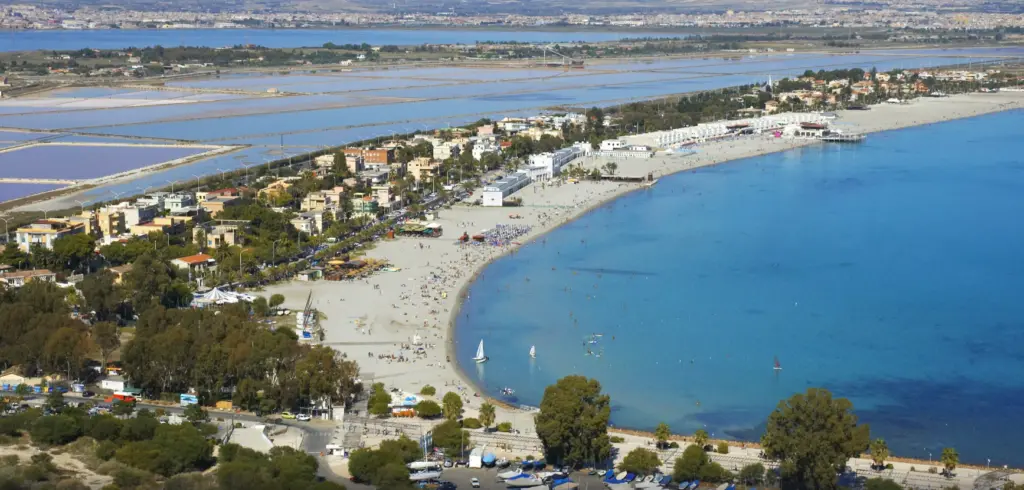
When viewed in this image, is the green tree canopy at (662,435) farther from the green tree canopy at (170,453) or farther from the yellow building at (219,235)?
the yellow building at (219,235)

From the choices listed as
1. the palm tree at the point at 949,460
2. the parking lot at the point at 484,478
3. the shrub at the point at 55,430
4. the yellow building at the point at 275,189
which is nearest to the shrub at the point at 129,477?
the shrub at the point at 55,430

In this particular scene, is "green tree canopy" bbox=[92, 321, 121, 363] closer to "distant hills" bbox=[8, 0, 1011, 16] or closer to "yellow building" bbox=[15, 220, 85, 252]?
"yellow building" bbox=[15, 220, 85, 252]

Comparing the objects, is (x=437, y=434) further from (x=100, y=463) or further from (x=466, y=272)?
(x=466, y=272)

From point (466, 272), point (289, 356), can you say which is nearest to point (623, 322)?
point (466, 272)

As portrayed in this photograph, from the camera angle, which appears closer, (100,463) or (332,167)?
(100,463)

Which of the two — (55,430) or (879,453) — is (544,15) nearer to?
(879,453)

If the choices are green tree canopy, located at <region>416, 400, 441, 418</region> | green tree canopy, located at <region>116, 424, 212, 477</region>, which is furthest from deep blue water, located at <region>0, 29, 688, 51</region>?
green tree canopy, located at <region>116, 424, 212, 477</region>
